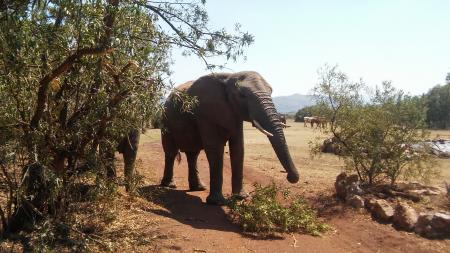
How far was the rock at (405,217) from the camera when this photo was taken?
8.92 metres

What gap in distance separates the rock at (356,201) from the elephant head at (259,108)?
2393mm

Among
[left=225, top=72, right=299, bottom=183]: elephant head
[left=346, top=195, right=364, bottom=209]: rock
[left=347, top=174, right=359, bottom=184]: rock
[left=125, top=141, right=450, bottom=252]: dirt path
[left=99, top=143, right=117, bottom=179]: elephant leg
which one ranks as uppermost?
[left=225, top=72, right=299, bottom=183]: elephant head

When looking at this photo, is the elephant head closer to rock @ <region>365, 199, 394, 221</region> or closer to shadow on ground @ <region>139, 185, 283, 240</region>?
shadow on ground @ <region>139, 185, 283, 240</region>

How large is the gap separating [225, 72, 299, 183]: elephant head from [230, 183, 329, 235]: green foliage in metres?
0.61

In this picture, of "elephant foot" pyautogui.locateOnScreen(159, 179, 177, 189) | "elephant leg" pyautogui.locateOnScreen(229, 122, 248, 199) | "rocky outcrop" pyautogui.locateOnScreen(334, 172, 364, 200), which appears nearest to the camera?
"elephant leg" pyautogui.locateOnScreen(229, 122, 248, 199)

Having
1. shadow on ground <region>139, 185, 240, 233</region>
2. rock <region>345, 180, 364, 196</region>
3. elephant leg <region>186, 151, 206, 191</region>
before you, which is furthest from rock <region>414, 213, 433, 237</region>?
elephant leg <region>186, 151, 206, 191</region>

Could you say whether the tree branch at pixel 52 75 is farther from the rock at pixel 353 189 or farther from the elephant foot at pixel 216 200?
the rock at pixel 353 189

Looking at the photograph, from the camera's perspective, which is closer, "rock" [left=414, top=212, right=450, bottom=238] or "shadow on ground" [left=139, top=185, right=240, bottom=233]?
"shadow on ground" [left=139, top=185, right=240, bottom=233]

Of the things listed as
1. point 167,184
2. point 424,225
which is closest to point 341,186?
point 424,225

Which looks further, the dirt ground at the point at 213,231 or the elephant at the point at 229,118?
the elephant at the point at 229,118

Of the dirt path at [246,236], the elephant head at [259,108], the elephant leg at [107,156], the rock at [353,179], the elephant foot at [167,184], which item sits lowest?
the dirt path at [246,236]

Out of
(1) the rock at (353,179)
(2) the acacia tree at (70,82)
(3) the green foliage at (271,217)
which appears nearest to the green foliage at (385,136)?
(1) the rock at (353,179)

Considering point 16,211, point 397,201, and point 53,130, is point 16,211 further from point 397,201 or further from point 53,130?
point 397,201

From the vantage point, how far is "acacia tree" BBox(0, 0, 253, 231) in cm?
478
